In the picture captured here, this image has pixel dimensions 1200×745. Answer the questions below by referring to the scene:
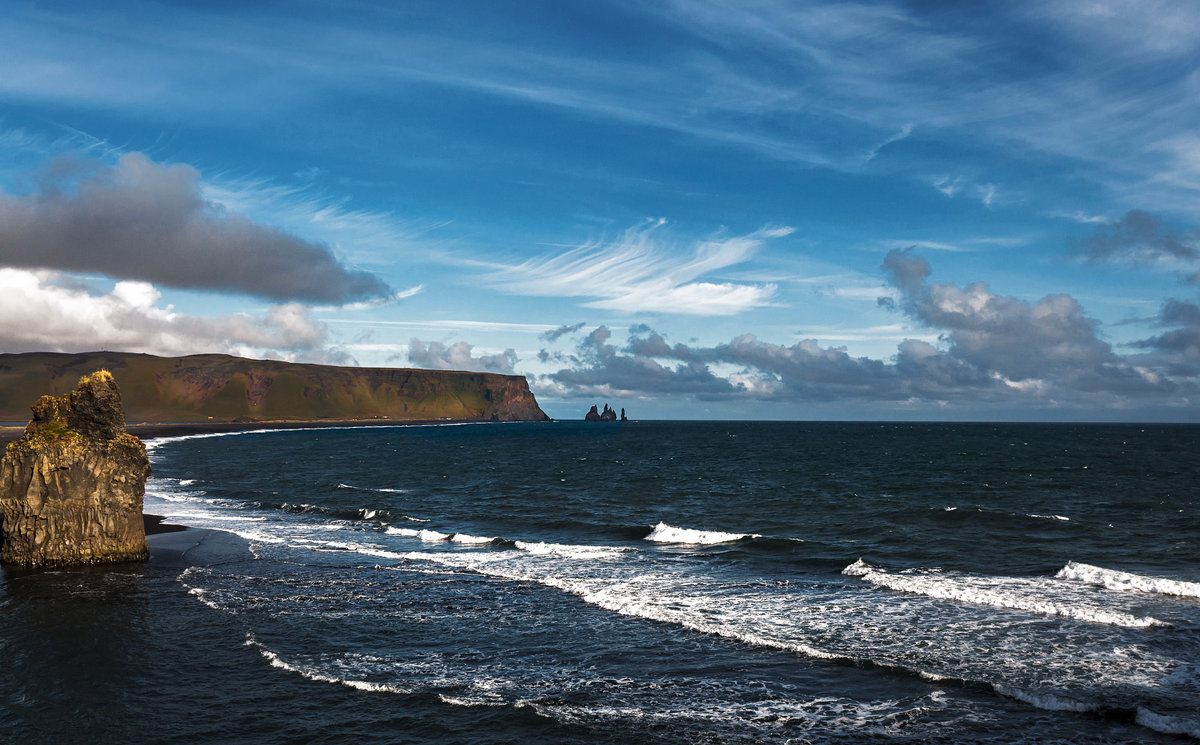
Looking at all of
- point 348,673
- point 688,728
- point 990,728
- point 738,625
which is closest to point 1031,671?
point 990,728

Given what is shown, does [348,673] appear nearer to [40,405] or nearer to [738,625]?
[738,625]

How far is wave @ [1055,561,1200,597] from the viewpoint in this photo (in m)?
25.0

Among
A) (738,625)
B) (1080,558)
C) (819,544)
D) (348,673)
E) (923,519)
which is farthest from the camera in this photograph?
(923,519)

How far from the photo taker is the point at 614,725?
14109 millimetres

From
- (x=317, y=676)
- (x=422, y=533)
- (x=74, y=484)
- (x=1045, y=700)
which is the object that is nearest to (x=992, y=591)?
(x=1045, y=700)

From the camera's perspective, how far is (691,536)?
37625mm

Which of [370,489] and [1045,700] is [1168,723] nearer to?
[1045,700]

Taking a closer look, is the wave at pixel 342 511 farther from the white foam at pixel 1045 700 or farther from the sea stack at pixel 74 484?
the white foam at pixel 1045 700

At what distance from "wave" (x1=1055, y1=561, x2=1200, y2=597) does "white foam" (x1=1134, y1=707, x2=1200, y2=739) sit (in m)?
13.2

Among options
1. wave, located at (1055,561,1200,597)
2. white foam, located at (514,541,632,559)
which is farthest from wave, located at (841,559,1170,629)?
white foam, located at (514,541,632,559)

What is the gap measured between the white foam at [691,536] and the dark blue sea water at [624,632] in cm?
17

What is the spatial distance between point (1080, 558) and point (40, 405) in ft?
140

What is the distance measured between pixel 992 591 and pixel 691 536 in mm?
15276

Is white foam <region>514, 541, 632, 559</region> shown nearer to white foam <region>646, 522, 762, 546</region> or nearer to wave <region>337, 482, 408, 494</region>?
white foam <region>646, 522, 762, 546</region>
